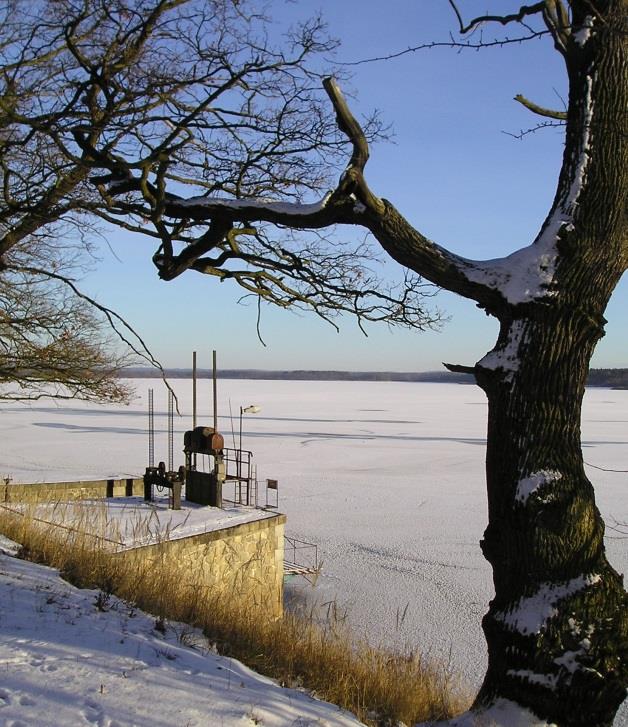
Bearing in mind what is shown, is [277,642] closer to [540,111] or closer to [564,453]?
[564,453]

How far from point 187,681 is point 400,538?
13661 millimetres

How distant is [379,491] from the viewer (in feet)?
72.0

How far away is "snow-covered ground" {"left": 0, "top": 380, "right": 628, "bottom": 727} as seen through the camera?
1245 cm

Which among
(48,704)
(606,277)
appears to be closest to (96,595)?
(48,704)

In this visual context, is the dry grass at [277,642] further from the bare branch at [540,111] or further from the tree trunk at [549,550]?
the bare branch at [540,111]

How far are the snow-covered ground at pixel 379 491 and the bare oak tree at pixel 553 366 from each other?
8.02 ft

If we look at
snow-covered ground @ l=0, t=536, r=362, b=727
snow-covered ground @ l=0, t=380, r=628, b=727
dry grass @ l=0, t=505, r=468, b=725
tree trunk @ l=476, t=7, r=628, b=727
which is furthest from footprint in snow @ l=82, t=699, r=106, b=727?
snow-covered ground @ l=0, t=380, r=628, b=727

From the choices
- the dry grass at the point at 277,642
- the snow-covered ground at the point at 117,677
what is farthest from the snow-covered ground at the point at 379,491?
the snow-covered ground at the point at 117,677

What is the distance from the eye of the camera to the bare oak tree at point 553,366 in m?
3.89

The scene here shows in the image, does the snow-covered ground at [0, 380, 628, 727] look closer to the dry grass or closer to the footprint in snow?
the dry grass

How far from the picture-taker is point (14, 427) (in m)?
36.7

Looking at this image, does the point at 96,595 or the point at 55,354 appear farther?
the point at 55,354

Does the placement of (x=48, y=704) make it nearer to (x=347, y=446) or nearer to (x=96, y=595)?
(x=96, y=595)

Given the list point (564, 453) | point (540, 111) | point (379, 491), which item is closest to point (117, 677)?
point (564, 453)
